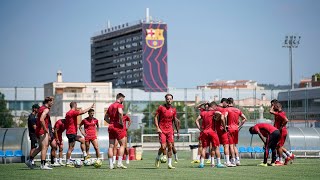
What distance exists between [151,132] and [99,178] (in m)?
51.4

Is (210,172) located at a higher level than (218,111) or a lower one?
lower

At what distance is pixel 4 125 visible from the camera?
6297 cm

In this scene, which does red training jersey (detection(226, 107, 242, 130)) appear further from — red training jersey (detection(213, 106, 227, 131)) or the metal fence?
the metal fence

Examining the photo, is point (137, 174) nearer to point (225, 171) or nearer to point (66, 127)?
point (225, 171)


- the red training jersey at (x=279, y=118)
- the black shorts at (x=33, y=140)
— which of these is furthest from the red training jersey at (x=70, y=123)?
the red training jersey at (x=279, y=118)

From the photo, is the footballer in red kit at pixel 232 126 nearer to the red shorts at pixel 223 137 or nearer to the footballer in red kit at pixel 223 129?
the footballer in red kit at pixel 223 129

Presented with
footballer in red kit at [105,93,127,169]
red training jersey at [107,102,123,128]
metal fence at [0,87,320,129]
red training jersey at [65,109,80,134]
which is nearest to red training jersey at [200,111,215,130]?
footballer in red kit at [105,93,127,169]

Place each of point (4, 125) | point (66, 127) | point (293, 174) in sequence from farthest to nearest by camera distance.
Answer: point (4, 125), point (66, 127), point (293, 174)

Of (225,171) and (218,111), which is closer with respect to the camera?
(225,171)

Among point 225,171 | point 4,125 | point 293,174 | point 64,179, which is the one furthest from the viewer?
point 4,125

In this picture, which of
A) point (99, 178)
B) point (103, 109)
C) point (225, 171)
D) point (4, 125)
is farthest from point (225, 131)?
point (103, 109)

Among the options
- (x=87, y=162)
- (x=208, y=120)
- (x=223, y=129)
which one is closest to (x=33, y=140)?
(x=87, y=162)

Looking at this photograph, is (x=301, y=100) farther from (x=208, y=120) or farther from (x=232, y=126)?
(x=208, y=120)

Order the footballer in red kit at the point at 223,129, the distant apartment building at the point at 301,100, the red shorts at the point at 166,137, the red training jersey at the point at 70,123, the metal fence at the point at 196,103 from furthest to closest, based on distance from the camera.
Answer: the distant apartment building at the point at 301,100 < the metal fence at the point at 196,103 < the red training jersey at the point at 70,123 < the footballer in red kit at the point at 223,129 < the red shorts at the point at 166,137
